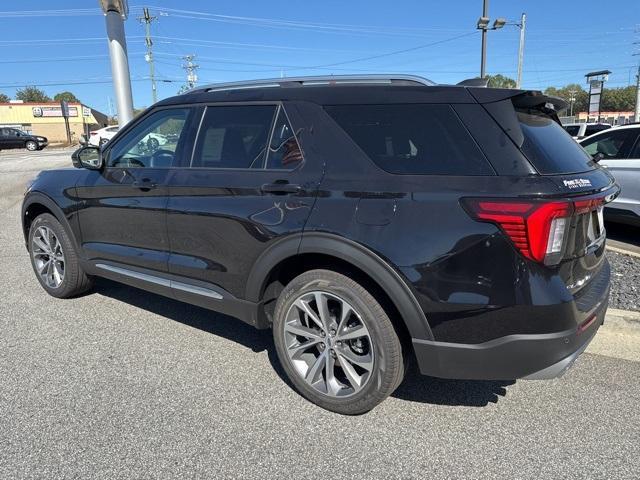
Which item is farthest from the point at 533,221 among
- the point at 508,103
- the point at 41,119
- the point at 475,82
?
the point at 41,119

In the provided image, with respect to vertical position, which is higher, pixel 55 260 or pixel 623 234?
pixel 55 260

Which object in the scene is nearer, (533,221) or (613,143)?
(533,221)

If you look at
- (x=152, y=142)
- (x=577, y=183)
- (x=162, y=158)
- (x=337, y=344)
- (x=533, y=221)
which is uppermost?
(x=152, y=142)

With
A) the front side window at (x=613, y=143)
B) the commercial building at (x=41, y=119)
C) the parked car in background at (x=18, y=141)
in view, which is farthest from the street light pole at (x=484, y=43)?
the commercial building at (x=41, y=119)

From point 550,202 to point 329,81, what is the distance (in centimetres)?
150

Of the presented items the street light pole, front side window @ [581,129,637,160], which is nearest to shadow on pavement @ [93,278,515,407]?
front side window @ [581,129,637,160]

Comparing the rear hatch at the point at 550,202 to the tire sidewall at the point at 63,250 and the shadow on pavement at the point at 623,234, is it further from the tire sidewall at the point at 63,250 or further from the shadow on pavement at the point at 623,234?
the shadow on pavement at the point at 623,234

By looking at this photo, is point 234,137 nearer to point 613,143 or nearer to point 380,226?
point 380,226

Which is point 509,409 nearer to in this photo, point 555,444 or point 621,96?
point 555,444

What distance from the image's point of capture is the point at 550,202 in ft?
7.28

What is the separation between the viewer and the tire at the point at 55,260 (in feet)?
14.8

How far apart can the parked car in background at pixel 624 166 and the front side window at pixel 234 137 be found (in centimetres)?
490

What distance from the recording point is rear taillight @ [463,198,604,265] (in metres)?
2.20

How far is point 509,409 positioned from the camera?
2.90 meters
